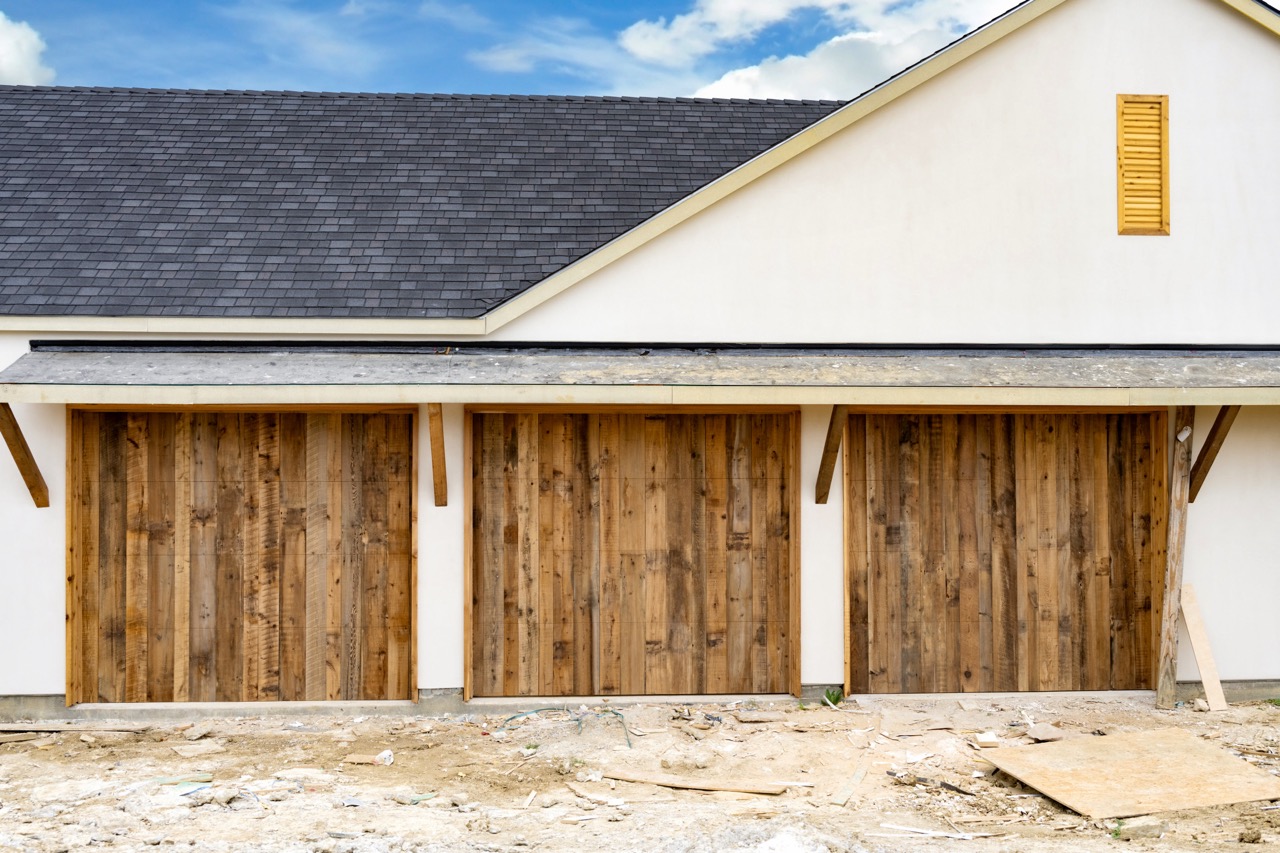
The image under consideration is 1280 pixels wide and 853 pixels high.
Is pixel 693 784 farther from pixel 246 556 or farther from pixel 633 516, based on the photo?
pixel 246 556

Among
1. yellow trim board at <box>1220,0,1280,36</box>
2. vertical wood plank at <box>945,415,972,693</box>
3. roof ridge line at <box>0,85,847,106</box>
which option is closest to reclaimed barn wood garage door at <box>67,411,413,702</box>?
vertical wood plank at <box>945,415,972,693</box>

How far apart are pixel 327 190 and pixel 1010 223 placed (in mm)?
6003

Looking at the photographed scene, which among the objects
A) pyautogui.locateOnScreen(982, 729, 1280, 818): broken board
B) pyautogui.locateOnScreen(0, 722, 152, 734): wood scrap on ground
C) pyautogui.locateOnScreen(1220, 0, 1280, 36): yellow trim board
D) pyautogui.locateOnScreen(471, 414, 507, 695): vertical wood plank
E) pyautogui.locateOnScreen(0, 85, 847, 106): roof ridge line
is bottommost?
pyautogui.locateOnScreen(0, 722, 152, 734): wood scrap on ground

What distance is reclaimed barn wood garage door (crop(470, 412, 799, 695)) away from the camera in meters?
7.60

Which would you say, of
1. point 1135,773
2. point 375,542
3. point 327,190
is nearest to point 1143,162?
point 1135,773

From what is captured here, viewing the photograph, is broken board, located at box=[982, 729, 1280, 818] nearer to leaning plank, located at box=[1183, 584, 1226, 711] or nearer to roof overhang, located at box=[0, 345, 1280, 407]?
Answer: leaning plank, located at box=[1183, 584, 1226, 711]

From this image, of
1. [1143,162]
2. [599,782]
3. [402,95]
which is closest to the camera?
[599,782]

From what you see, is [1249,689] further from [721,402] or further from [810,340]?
[721,402]

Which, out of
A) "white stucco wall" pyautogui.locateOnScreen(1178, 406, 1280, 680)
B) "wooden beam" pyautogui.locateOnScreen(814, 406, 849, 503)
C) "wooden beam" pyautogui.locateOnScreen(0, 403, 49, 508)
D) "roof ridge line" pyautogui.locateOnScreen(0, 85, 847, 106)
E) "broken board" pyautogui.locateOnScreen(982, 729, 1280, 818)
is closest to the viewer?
"broken board" pyautogui.locateOnScreen(982, 729, 1280, 818)

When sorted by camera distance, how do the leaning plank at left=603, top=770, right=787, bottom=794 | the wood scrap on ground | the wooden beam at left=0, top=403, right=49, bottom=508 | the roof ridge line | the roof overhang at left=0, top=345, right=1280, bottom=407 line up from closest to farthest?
the leaning plank at left=603, top=770, right=787, bottom=794, the roof overhang at left=0, top=345, right=1280, bottom=407, the wooden beam at left=0, top=403, right=49, bottom=508, the wood scrap on ground, the roof ridge line

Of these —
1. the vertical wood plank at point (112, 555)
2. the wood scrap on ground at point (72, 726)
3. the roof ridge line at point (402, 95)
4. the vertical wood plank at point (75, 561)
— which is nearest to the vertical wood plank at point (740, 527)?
the wood scrap on ground at point (72, 726)

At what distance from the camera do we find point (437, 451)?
714 cm

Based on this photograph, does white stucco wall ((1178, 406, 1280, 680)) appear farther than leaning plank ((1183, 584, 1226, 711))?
Yes

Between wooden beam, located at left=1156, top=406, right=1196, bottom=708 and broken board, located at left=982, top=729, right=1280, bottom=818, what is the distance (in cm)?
109
